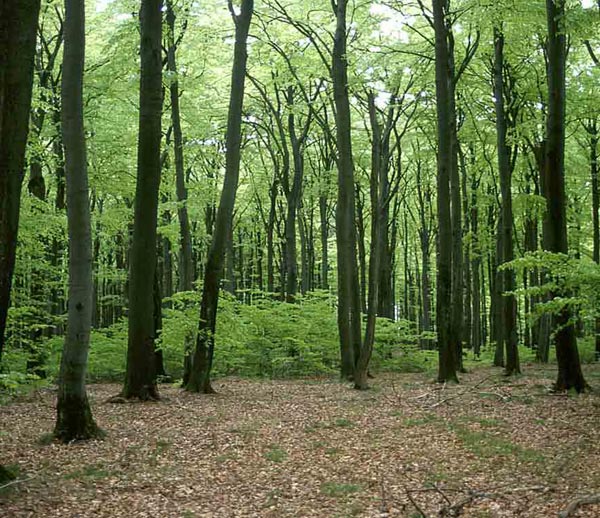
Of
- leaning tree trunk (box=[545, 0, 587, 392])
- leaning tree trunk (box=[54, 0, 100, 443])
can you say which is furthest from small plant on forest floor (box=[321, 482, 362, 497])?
leaning tree trunk (box=[545, 0, 587, 392])

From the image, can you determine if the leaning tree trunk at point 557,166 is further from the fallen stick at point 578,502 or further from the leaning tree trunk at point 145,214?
the leaning tree trunk at point 145,214

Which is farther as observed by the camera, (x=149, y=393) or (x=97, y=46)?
(x=97, y=46)

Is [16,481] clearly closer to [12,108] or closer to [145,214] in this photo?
[12,108]

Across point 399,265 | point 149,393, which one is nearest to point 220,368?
point 149,393

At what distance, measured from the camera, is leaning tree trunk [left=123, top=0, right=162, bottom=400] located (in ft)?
38.8

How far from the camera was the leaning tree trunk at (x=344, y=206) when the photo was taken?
15203 millimetres

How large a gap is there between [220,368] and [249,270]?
24.3 meters

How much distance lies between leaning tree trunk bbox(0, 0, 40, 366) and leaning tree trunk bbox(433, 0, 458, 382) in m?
10.6

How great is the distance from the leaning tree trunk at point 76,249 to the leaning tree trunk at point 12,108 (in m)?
2.25

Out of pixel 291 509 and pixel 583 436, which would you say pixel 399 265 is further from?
pixel 291 509

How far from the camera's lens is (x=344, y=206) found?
15.5 metres

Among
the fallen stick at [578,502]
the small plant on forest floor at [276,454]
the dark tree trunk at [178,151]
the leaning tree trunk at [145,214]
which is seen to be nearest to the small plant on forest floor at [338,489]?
the small plant on forest floor at [276,454]

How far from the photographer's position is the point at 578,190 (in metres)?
24.1

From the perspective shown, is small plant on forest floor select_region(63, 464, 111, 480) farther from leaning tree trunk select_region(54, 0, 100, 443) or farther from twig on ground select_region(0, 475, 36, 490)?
leaning tree trunk select_region(54, 0, 100, 443)
